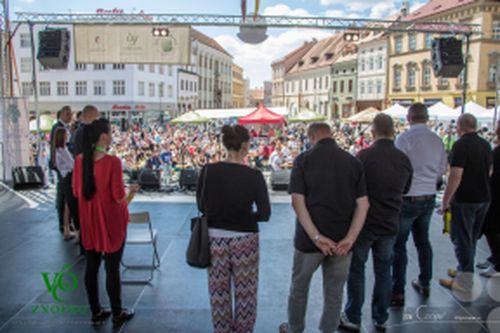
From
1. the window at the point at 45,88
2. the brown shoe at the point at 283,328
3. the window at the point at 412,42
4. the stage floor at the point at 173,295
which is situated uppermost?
the window at the point at 412,42

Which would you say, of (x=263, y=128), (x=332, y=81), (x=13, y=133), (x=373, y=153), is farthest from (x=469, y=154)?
(x=332, y=81)

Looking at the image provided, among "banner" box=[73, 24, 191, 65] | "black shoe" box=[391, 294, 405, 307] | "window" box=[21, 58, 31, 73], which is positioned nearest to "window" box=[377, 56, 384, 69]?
"banner" box=[73, 24, 191, 65]

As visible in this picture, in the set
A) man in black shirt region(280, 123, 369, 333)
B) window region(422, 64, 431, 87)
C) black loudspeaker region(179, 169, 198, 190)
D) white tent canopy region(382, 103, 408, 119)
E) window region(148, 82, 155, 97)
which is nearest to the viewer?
man in black shirt region(280, 123, 369, 333)

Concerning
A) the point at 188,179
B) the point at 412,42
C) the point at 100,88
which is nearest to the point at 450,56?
the point at 188,179

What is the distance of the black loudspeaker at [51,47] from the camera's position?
375 inches

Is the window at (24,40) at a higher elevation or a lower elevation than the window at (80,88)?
higher

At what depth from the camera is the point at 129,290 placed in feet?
13.4

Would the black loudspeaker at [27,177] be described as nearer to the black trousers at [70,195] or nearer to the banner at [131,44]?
the banner at [131,44]

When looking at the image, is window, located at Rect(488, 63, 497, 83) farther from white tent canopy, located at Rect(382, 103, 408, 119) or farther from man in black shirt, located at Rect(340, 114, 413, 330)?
man in black shirt, located at Rect(340, 114, 413, 330)

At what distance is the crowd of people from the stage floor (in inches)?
7.9

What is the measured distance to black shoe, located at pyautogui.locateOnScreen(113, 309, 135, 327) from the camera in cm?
335

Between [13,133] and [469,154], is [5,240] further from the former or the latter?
[469,154]

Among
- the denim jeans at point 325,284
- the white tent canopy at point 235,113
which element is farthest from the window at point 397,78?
the denim jeans at point 325,284

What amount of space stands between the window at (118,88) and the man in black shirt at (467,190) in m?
42.7
